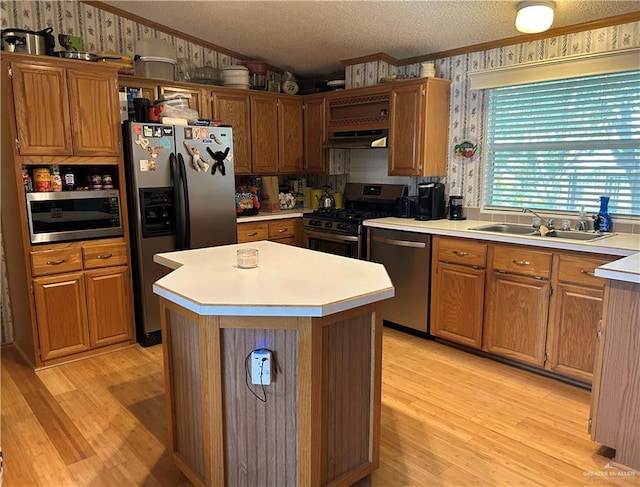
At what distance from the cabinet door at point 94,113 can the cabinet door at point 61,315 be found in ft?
3.00

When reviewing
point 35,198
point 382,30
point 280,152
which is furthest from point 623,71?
point 35,198

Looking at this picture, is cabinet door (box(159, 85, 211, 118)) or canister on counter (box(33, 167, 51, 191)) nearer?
canister on counter (box(33, 167, 51, 191))

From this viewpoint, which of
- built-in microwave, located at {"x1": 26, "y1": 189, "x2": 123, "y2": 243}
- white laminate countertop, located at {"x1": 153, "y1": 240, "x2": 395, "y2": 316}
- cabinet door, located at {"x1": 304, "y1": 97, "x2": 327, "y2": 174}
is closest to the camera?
white laminate countertop, located at {"x1": 153, "y1": 240, "x2": 395, "y2": 316}

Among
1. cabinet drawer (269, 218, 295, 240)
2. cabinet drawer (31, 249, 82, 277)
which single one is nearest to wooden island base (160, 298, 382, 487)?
cabinet drawer (31, 249, 82, 277)

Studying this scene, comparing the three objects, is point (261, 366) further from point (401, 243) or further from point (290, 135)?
point (290, 135)

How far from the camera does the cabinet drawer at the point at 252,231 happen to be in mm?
4316

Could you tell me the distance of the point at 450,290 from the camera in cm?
358

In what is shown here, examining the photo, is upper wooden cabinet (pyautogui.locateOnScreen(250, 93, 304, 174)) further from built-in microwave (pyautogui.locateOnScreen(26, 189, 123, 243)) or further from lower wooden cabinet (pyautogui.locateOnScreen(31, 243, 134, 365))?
lower wooden cabinet (pyautogui.locateOnScreen(31, 243, 134, 365))

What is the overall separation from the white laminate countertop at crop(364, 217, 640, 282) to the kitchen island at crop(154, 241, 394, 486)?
107 cm

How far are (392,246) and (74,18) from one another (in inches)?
123

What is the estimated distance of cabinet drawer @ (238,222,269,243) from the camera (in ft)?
14.2

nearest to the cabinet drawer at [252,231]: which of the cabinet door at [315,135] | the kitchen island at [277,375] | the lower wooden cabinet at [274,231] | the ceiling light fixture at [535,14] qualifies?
the lower wooden cabinet at [274,231]

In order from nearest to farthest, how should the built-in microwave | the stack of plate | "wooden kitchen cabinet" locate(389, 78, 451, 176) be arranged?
the built-in microwave → "wooden kitchen cabinet" locate(389, 78, 451, 176) → the stack of plate

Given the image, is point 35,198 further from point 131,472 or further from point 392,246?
point 392,246
